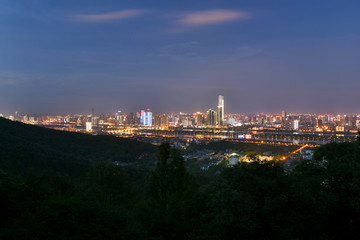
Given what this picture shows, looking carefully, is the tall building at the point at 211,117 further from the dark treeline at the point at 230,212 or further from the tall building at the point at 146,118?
the dark treeline at the point at 230,212

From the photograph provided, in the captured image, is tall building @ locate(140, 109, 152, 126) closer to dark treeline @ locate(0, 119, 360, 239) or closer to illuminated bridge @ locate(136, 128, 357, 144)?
illuminated bridge @ locate(136, 128, 357, 144)

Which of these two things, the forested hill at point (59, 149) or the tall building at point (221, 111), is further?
the tall building at point (221, 111)

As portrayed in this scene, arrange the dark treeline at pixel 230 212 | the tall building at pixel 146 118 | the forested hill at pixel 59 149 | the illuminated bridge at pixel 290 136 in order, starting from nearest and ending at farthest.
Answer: the dark treeline at pixel 230 212 → the forested hill at pixel 59 149 → the illuminated bridge at pixel 290 136 → the tall building at pixel 146 118

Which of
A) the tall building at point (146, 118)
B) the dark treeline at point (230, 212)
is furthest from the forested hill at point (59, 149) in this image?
the tall building at point (146, 118)

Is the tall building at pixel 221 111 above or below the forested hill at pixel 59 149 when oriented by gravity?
above

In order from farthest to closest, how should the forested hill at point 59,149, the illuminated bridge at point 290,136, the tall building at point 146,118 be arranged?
1. the tall building at point 146,118
2. the illuminated bridge at point 290,136
3. the forested hill at point 59,149

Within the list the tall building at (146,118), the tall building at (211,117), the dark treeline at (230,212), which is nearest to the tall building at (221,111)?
the tall building at (211,117)

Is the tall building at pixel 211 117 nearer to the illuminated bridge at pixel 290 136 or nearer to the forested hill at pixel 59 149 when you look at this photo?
the illuminated bridge at pixel 290 136

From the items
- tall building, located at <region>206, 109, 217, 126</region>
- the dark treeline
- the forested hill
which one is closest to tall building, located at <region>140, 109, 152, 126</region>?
tall building, located at <region>206, 109, 217, 126</region>

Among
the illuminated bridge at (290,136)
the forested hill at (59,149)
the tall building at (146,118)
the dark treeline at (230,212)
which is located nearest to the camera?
the dark treeline at (230,212)

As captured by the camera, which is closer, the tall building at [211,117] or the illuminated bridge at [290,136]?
the illuminated bridge at [290,136]
